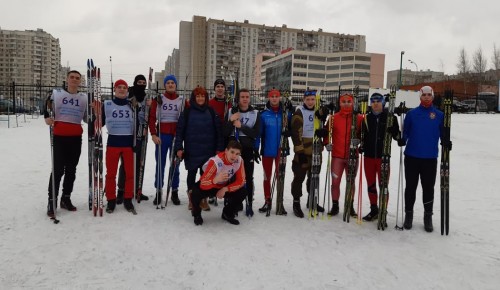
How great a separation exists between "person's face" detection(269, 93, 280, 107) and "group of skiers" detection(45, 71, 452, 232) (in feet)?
0.05

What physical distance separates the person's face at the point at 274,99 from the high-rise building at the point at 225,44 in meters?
99.3

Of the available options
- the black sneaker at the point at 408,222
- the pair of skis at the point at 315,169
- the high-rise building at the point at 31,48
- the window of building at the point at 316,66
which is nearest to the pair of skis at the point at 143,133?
the pair of skis at the point at 315,169

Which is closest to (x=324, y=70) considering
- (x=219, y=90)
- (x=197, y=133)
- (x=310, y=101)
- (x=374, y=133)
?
(x=219, y=90)

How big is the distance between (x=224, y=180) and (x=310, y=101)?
5.75 feet

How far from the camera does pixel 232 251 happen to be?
391cm

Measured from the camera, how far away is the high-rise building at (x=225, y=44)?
4247 inches

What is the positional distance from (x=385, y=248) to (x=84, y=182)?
567 cm

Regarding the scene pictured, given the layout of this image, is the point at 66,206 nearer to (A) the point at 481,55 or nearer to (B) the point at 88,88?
(B) the point at 88,88

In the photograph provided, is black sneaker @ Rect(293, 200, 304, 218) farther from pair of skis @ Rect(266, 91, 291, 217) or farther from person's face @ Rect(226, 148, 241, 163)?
person's face @ Rect(226, 148, 241, 163)

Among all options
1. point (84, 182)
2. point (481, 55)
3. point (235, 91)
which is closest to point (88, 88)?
point (235, 91)

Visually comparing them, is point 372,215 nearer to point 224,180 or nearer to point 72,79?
point 224,180

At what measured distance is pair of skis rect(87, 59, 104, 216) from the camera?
498cm

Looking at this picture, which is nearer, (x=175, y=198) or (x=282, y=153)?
(x=282, y=153)

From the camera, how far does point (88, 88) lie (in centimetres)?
498
